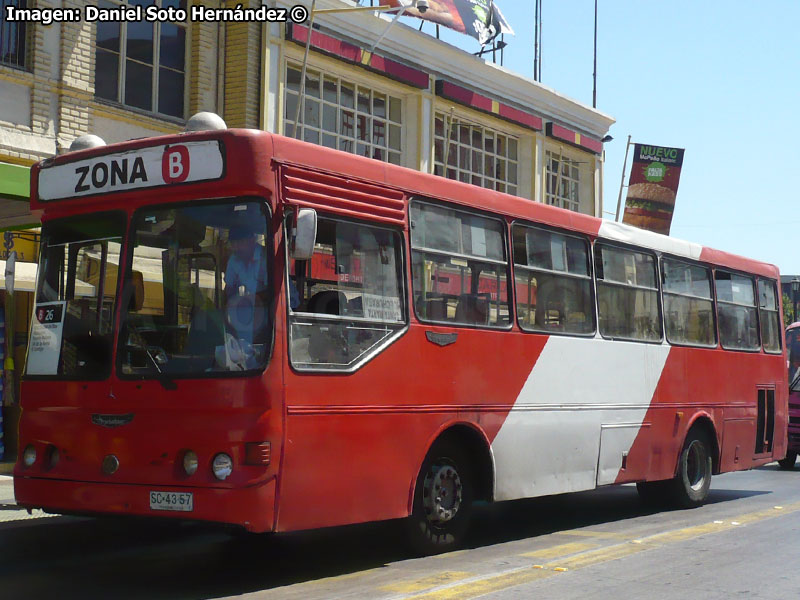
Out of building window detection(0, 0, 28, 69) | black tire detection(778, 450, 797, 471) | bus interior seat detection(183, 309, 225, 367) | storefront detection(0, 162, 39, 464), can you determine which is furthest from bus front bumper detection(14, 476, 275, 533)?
black tire detection(778, 450, 797, 471)

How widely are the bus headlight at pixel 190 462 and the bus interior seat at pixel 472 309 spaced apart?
286 centimetres

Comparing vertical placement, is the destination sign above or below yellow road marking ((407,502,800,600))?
above

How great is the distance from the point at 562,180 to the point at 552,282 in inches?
820

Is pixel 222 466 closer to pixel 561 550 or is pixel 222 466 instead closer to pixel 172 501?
pixel 172 501

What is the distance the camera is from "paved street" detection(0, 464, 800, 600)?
767cm

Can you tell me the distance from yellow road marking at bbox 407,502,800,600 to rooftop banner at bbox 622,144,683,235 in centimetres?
2093

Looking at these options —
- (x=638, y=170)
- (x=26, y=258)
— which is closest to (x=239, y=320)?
(x=26, y=258)

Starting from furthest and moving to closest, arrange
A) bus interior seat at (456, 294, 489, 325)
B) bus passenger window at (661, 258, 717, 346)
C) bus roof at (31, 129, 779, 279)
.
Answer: bus passenger window at (661, 258, 717, 346)
bus interior seat at (456, 294, 489, 325)
bus roof at (31, 129, 779, 279)

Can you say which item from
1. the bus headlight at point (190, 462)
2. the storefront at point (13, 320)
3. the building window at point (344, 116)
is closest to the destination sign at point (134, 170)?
the bus headlight at point (190, 462)

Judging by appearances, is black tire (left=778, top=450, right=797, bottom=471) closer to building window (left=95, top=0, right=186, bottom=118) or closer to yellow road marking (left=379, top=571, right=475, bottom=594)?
building window (left=95, top=0, right=186, bottom=118)

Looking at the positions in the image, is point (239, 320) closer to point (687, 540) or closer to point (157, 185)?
point (157, 185)

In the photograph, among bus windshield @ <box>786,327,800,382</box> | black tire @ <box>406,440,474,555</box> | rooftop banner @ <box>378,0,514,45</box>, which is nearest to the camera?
black tire @ <box>406,440,474,555</box>

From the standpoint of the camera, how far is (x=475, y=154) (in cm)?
2736

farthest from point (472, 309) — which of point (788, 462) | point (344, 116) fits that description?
point (344, 116)
